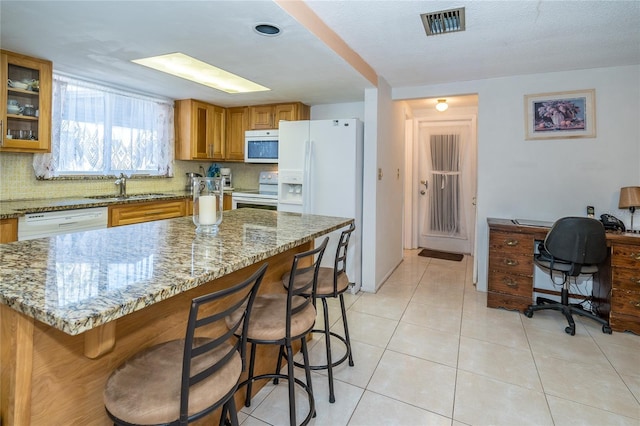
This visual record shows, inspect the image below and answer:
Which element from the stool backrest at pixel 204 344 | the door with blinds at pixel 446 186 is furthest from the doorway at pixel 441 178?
the stool backrest at pixel 204 344

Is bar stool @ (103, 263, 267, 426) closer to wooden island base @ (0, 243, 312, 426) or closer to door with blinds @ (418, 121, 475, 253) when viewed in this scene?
wooden island base @ (0, 243, 312, 426)

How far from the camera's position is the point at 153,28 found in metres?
2.18

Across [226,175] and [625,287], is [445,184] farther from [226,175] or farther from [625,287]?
[226,175]

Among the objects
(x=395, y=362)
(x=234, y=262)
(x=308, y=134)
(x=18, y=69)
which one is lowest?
(x=395, y=362)

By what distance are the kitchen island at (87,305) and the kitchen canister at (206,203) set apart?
166 millimetres

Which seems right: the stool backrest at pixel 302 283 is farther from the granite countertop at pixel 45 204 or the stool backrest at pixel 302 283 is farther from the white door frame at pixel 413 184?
the white door frame at pixel 413 184

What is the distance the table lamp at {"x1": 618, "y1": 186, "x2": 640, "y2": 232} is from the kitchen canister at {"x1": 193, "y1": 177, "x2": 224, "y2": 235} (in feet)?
10.9

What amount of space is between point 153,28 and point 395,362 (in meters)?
2.69

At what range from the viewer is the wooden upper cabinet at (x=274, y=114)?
14.4ft

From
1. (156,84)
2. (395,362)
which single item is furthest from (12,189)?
(395,362)

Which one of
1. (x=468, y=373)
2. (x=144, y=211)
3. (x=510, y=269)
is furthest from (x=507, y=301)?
(x=144, y=211)

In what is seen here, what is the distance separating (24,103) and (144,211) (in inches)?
52.7

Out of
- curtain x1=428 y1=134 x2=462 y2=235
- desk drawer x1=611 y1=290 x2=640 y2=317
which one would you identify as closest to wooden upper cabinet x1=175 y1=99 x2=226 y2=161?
curtain x1=428 y1=134 x2=462 y2=235

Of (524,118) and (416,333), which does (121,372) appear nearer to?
(416,333)
